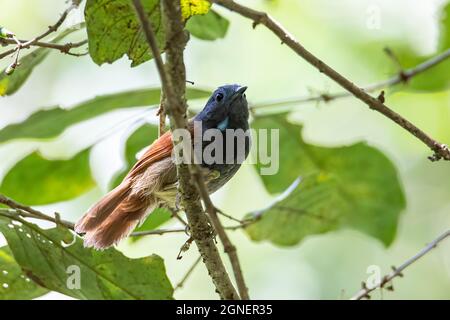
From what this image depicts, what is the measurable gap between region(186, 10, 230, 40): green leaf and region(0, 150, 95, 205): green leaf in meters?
1.01

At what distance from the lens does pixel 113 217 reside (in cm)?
372

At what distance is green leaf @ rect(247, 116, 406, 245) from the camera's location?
4219 mm

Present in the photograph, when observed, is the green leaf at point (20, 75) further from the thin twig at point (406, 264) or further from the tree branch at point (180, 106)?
the thin twig at point (406, 264)

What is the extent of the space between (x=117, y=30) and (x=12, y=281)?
1275mm

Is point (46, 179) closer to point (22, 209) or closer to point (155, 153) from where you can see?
point (155, 153)

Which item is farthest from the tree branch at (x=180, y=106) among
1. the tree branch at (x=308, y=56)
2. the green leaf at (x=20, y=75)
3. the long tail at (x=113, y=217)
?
the green leaf at (x=20, y=75)

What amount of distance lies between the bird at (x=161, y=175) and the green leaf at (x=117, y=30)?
2.47 feet

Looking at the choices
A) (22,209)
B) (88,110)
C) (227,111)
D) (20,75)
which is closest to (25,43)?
(20,75)

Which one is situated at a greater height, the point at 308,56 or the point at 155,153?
the point at 155,153

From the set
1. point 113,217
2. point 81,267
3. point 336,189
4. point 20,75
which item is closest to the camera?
point 81,267

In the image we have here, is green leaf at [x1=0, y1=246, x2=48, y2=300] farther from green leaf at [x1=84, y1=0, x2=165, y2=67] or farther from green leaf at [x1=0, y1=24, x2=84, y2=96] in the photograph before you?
green leaf at [x1=84, y1=0, x2=165, y2=67]

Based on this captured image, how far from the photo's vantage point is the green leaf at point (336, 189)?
422 centimetres

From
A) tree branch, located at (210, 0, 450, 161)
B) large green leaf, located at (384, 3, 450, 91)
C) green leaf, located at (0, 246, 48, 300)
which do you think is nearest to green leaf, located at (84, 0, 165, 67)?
tree branch, located at (210, 0, 450, 161)
